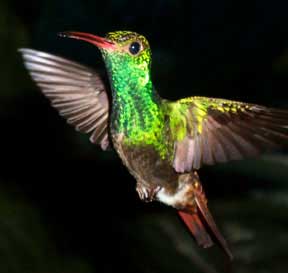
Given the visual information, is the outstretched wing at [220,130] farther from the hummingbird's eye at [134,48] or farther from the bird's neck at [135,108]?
the hummingbird's eye at [134,48]

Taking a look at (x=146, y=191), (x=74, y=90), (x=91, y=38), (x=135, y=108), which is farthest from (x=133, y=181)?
(x=91, y=38)

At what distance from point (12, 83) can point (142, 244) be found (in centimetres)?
121

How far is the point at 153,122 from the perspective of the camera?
165cm

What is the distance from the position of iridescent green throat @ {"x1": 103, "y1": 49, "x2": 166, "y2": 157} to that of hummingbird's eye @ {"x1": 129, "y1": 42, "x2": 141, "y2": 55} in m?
0.01

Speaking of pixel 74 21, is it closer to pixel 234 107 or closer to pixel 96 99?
pixel 96 99

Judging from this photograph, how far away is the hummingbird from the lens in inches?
61.6

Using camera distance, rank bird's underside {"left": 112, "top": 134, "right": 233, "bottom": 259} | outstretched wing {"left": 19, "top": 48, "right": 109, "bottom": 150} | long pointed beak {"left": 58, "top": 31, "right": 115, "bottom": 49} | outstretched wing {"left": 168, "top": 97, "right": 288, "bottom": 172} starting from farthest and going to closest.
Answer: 1. outstretched wing {"left": 19, "top": 48, "right": 109, "bottom": 150}
2. bird's underside {"left": 112, "top": 134, "right": 233, "bottom": 259}
3. outstretched wing {"left": 168, "top": 97, "right": 288, "bottom": 172}
4. long pointed beak {"left": 58, "top": 31, "right": 115, "bottom": 49}

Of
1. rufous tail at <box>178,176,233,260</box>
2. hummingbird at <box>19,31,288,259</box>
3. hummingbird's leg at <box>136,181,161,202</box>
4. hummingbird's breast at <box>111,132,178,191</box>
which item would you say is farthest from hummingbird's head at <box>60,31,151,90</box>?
rufous tail at <box>178,176,233,260</box>

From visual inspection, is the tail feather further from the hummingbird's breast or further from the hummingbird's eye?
the hummingbird's eye

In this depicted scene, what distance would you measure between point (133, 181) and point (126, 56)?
58.0 inches

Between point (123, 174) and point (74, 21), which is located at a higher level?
point (74, 21)

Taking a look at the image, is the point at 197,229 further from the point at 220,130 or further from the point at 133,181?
the point at 133,181

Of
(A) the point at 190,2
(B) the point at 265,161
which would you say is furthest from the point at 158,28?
(B) the point at 265,161

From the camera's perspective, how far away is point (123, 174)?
123 inches
